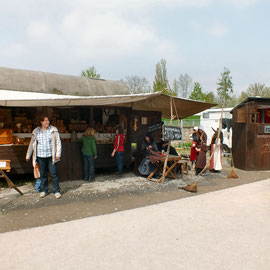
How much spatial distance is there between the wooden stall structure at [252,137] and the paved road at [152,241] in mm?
4560

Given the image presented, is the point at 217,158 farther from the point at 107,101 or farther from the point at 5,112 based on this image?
the point at 5,112

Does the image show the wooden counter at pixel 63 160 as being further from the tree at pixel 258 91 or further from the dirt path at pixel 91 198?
the tree at pixel 258 91

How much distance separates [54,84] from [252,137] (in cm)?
755

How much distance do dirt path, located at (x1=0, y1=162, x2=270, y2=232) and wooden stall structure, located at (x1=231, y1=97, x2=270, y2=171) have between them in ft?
5.01

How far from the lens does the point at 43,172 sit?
5219mm

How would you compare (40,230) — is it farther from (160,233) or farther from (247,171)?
(247,171)

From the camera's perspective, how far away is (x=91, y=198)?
5.16 meters

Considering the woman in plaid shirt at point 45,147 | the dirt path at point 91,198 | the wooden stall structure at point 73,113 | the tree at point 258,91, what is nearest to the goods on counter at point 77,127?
the wooden stall structure at point 73,113

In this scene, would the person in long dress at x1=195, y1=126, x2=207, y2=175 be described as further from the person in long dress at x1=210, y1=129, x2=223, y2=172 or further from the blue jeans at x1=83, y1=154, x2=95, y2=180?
the blue jeans at x1=83, y1=154, x2=95, y2=180

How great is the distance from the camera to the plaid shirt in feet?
16.4

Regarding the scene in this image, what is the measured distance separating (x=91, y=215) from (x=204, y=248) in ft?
6.56


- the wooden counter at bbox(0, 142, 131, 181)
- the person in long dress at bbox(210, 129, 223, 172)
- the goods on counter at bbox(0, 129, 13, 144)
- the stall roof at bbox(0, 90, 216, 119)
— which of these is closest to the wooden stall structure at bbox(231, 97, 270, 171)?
the person in long dress at bbox(210, 129, 223, 172)

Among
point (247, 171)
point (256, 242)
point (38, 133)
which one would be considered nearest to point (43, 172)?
point (38, 133)

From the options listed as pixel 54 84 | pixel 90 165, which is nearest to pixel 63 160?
pixel 90 165
